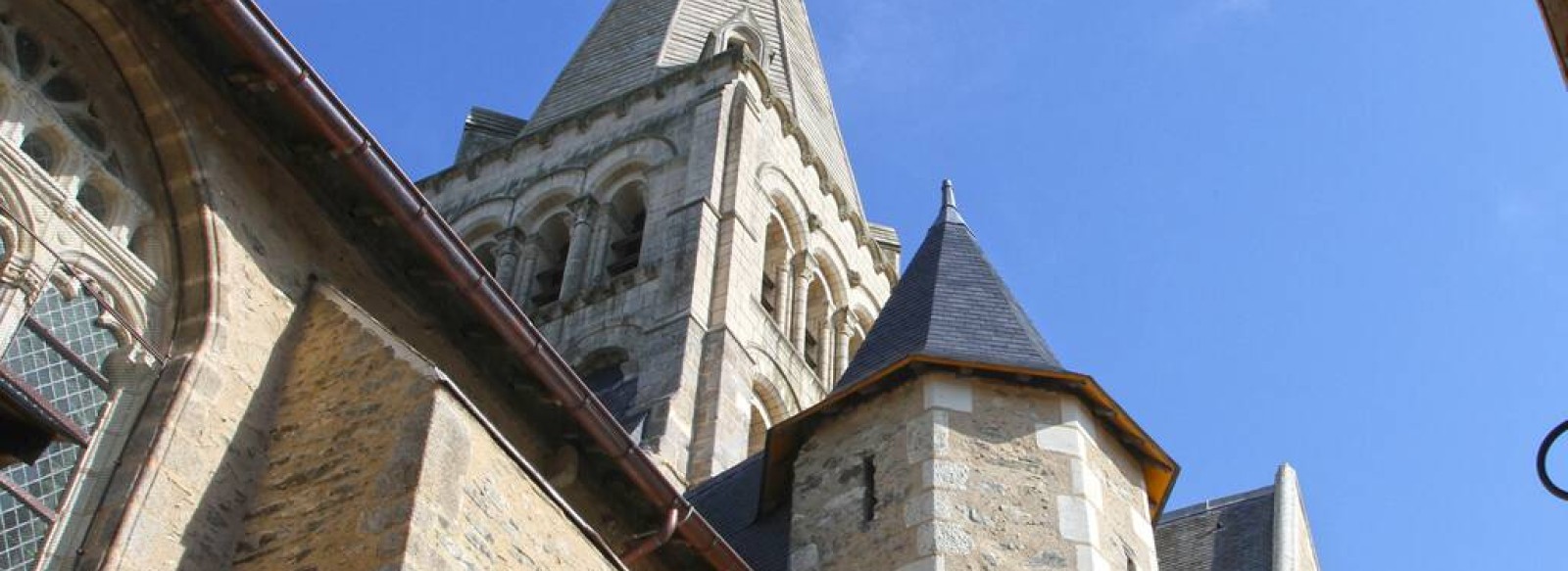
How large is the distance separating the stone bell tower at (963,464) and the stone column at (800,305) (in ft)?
39.3

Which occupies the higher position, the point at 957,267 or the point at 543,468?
the point at 957,267

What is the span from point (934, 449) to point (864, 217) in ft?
62.1

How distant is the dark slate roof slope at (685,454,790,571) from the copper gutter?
1295mm

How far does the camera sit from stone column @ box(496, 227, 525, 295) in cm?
2530

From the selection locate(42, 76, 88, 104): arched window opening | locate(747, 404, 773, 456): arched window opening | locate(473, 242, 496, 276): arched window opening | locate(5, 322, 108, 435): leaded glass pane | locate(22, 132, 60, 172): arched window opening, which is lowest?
locate(5, 322, 108, 435): leaded glass pane

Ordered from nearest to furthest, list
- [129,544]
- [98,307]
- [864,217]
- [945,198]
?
1. [129,544]
2. [98,307]
3. [945,198]
4. [864,217]

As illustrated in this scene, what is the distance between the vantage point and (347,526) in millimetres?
6785

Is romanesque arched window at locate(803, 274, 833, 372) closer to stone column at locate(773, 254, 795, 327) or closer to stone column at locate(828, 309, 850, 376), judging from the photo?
stone column at locate(828, 309, 850, 376)

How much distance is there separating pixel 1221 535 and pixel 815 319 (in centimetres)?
1328

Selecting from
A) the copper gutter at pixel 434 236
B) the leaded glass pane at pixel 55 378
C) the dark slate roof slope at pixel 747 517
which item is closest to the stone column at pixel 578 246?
the dark slate roof slope at pixel 747 517

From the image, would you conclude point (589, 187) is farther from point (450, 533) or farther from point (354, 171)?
point (450, 533)

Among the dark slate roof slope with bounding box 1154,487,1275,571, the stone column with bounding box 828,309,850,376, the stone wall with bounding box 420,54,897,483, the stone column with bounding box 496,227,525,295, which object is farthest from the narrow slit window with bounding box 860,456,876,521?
the stone column with bounding box 496,227,525,295

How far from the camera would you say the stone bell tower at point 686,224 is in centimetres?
2064

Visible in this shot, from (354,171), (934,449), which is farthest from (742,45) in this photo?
(354,171)
